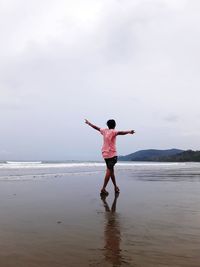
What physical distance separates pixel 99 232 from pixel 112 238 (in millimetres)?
381

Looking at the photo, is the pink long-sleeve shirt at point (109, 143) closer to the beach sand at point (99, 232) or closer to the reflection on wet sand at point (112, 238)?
the beach sand at point (99, 232)

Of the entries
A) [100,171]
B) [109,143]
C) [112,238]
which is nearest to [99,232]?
[112,238]

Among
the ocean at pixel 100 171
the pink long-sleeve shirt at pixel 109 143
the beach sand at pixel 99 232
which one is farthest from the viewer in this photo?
the ocean at pixel 100 171

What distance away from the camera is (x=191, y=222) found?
5.67 meters

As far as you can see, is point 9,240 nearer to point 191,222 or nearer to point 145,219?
point 145,219

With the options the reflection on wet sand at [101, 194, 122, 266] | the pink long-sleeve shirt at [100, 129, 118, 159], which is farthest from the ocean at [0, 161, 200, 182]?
the reflection on wet sand at [101, 194, 122, 266]

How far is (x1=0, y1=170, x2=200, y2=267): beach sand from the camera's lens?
3.79m

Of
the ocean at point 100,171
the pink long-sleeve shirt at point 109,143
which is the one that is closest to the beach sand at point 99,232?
the pink long-sleeve shirt at point 109,143

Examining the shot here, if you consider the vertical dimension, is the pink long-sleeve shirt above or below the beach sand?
above

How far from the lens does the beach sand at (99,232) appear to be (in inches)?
149

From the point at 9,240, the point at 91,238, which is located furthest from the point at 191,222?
the point at 9,240

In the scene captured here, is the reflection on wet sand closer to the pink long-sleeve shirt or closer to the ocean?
the pink long-sleeve shirt

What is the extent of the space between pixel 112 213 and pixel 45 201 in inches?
78.0

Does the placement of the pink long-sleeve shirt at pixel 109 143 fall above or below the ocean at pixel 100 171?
above
